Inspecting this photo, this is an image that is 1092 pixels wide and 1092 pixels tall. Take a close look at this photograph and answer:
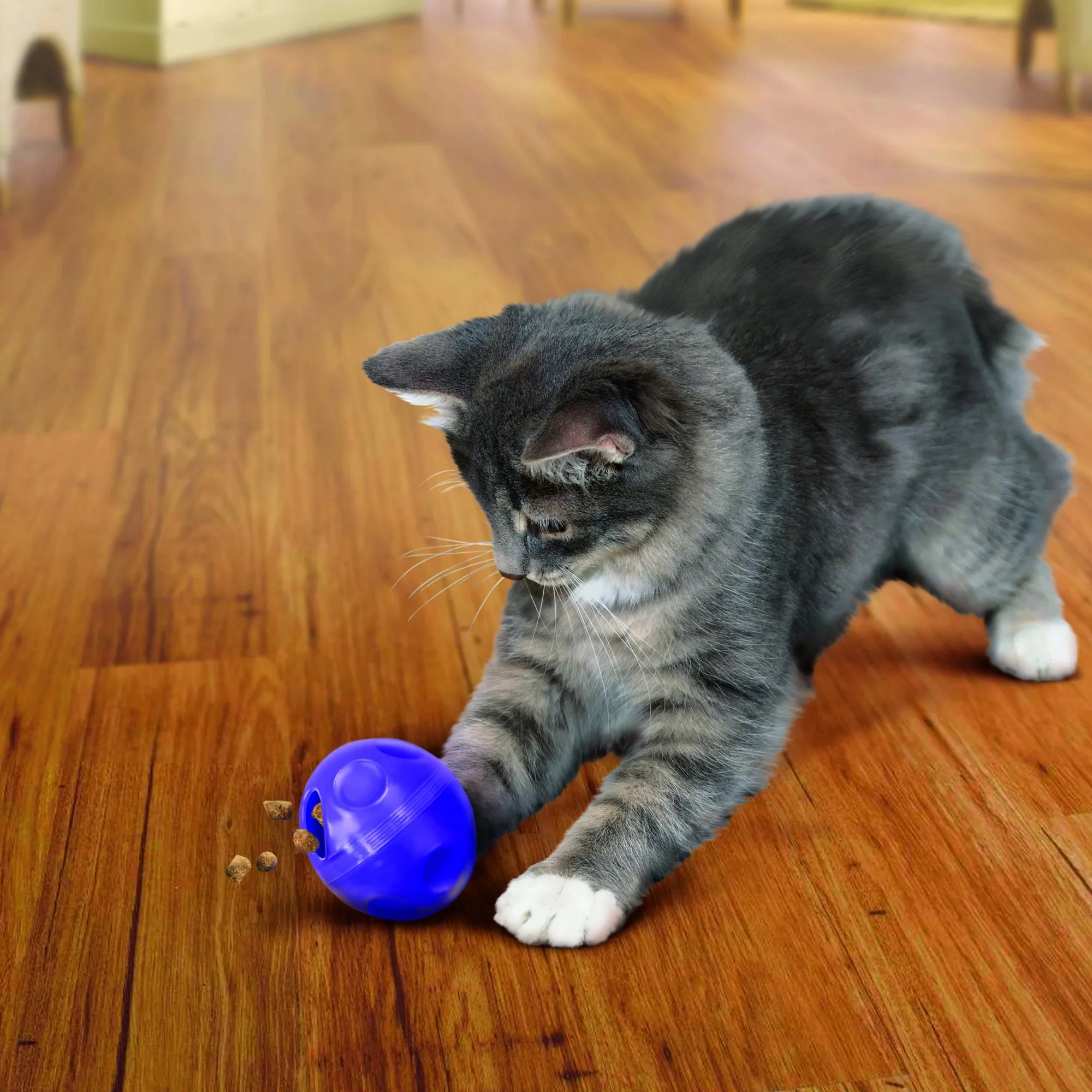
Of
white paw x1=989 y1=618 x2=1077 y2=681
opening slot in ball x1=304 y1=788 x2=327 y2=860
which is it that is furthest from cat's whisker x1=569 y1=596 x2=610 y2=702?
white paw x1=989 y1=618 x2=1077 y2=681

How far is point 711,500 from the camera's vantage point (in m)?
1.28

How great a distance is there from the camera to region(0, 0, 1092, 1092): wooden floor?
3.76ft

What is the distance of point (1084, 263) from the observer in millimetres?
3008

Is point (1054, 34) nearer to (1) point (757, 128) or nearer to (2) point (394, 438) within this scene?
(1) point (757, 128)

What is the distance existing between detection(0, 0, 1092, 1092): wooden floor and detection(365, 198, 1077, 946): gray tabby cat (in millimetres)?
76

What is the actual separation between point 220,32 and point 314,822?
14.5ft

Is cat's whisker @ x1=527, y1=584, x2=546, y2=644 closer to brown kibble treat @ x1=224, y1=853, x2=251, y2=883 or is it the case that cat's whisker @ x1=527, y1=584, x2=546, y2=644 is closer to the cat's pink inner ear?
the cat's pink inner ear

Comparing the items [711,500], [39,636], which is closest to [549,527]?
[711,500]

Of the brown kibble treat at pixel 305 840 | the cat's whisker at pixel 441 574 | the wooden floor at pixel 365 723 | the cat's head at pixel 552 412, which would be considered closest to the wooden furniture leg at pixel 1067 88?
the wooden floor at pixel 365 723

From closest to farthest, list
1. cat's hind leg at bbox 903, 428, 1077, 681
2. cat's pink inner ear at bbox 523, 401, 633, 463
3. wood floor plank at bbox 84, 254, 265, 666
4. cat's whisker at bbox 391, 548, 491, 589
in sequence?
cat's pink inner ear at bbox 523, 401, 633, 463
cat's hind leg at bbox 903, 428, 1077, 681
wood floor plank at bbox 84, 254, 265, 666
cat's whisker at bbox 391, 548, 491, 589

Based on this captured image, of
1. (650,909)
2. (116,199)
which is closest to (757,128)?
(116,199)

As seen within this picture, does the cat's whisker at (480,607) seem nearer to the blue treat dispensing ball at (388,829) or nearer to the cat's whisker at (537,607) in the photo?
the cat's whisker at (537,607)

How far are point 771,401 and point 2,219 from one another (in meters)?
2.59

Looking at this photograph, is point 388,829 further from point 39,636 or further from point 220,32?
point 220,32
